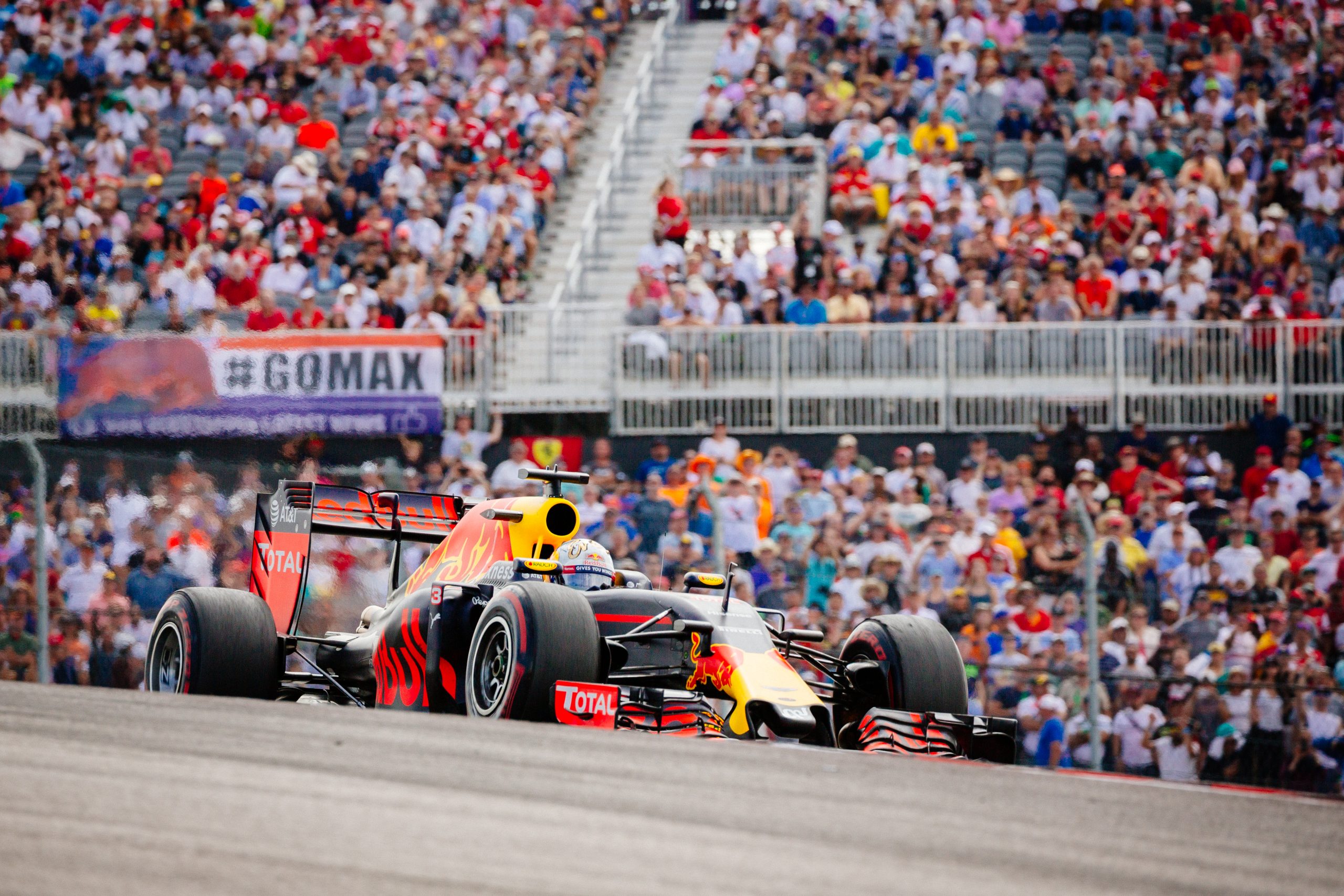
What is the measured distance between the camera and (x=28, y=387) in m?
17.2

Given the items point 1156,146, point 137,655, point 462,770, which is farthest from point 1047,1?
point 462,770

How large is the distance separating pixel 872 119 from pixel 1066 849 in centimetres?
1608

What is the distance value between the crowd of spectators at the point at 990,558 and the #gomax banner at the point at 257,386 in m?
0.69

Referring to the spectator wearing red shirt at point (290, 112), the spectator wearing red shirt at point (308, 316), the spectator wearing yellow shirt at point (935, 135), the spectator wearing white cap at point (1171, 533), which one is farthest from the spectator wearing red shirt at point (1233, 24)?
the spectator wearing red shirt at point (290, 112)

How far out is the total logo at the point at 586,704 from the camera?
799cm

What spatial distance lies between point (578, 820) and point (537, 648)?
2743 millimetres

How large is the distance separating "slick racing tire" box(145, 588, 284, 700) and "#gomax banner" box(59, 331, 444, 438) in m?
7.01

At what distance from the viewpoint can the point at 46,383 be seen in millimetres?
17062

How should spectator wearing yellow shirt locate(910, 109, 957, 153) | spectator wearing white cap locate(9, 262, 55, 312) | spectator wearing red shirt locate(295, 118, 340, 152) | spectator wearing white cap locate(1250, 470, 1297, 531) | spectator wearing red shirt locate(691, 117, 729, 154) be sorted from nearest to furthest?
1. spectator wearing white cap locate(1250, 470, 1297, 531)
2. spectator wearing white cap locate(9, 262, 55, 312)
3. spectator wearing yellow shirt locate(910, 109, 957, 153)
4. spectator wearing red shirt locate(691, 117, 729, 154)
5. spectator wearing red shirt locate(295, 118, 340, 152)

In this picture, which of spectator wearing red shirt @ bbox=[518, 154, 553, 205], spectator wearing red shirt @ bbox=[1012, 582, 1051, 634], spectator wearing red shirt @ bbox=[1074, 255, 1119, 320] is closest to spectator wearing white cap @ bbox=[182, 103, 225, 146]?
spectator wearing red shirt @ bbox=[518, 154, 553, 205]

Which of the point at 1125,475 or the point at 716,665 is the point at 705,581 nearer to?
the point at 716,665

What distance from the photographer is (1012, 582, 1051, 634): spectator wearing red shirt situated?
11672mm

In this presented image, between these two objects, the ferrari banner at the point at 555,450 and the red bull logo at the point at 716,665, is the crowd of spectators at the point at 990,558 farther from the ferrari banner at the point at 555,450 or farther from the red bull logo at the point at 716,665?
the red bull logo at the point at 716,665

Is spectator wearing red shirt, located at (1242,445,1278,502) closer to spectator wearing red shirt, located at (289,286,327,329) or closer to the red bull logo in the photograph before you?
the red bull logo
